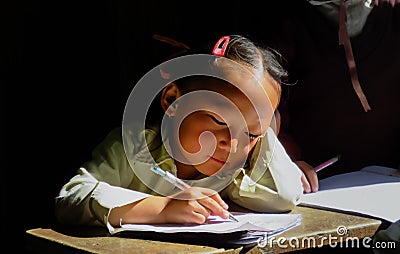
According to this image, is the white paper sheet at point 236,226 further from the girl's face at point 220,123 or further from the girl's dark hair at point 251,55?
the girl's dark hair at point 251,55

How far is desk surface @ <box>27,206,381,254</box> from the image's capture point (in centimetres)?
146

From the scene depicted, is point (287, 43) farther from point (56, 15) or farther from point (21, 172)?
point (21, 172)

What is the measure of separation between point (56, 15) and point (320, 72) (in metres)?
0.71

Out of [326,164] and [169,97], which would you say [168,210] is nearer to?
[169,97]

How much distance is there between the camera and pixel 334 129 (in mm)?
2234

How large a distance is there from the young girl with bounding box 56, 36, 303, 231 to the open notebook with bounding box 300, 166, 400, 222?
9 centimetres

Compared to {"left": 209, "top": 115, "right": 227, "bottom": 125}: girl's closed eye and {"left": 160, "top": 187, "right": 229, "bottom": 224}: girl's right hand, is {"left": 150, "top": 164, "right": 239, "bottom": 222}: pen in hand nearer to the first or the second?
{"left": 160, "top": 187, "right": 229, "bottom": 224}: girl's right hand

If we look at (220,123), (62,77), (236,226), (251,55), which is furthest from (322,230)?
(62,77)

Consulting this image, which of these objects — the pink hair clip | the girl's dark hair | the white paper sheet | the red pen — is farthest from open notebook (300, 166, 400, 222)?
the pink hair clip

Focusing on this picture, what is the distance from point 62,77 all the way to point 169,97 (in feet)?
1.32

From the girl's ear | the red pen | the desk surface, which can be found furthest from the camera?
the red pen

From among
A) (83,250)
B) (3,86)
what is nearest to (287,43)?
(3,86)

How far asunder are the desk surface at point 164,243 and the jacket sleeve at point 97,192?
1.5 inches

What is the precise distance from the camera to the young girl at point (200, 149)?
5.26 ft
